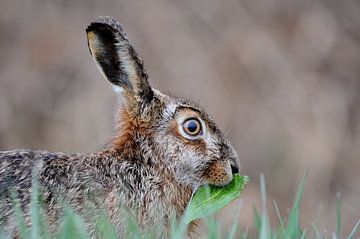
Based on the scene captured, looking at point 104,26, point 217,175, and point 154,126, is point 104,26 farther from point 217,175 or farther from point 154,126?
point 217,175

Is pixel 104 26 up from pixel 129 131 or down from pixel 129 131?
up

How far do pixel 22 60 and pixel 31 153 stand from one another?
7.66m

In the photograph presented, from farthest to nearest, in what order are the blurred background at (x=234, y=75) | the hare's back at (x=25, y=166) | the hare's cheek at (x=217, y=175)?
the blurred background at (x=234, y=75) → the hare's cheek at (x=217, y=175) → the hare's back at (x=25, y=166)

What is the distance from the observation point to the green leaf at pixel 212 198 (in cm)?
578

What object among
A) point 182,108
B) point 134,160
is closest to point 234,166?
point 182,108

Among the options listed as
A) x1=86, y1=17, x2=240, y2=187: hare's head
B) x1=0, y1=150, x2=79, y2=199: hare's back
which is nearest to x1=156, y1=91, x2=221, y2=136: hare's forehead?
x1=86, y1=17, x2=240, y2=187: hare's head

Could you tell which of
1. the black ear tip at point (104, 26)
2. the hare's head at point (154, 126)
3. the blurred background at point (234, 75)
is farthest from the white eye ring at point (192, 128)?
the blurred background at point (234, 75)

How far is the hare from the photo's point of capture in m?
5.77

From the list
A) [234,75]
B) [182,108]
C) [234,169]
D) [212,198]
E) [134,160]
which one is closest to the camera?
[212,198]

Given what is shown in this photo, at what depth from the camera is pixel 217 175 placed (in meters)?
6.25

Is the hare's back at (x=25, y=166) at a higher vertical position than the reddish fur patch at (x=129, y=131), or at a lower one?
lower

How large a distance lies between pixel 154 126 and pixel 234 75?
7344 millimetres

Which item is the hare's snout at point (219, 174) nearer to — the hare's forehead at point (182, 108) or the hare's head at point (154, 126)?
the hare's head at point (154, 126)

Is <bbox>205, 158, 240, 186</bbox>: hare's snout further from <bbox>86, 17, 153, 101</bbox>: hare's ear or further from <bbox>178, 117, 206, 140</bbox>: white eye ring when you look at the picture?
<bbox>86, 17, 153, 101</bbox>: hare's ear
